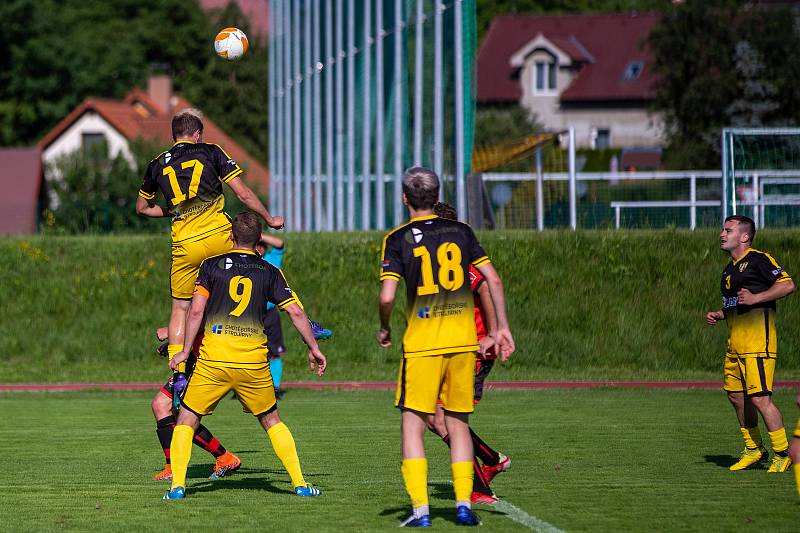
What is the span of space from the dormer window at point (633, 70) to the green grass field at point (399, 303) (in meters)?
57.7

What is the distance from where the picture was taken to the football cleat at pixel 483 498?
8938 millimetres

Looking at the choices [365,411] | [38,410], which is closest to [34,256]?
[38,410]

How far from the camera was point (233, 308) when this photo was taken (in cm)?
892

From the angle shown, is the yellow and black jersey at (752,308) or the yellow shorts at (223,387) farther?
the yellow and black jersey at (752,308)

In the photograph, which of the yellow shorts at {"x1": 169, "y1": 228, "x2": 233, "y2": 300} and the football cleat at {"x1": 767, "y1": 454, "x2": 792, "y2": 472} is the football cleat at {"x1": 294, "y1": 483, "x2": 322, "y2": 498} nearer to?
the yellow shorts at {"x1": 169, "y1": 228, "x2": 233, "y2": 300}

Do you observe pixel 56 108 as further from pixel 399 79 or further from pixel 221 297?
pixel 221 297

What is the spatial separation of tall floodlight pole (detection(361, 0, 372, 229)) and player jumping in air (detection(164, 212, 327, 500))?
21.1m

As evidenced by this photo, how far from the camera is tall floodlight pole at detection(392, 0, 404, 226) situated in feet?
92.0

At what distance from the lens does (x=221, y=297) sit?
29.3ft

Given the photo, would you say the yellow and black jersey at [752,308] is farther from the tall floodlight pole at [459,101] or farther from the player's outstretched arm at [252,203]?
the tall floodlight pole at [459,101]

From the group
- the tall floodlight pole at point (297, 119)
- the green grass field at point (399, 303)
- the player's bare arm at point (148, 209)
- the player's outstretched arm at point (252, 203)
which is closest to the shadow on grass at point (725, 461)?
the player's outstretched arm at point (252, 203)

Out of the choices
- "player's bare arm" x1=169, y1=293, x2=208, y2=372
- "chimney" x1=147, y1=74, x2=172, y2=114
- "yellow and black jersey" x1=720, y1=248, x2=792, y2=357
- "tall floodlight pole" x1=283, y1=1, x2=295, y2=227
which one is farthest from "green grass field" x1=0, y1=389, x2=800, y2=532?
"chimney" x1=147, y1=74, x2=172, y2=114

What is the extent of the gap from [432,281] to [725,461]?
4.31 m

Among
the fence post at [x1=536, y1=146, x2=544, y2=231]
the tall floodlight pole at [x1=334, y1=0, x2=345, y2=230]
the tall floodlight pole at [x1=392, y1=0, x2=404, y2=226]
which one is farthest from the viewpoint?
the tall floodlight pole at [x1=334, y1=0, x2=345, y2=230]
